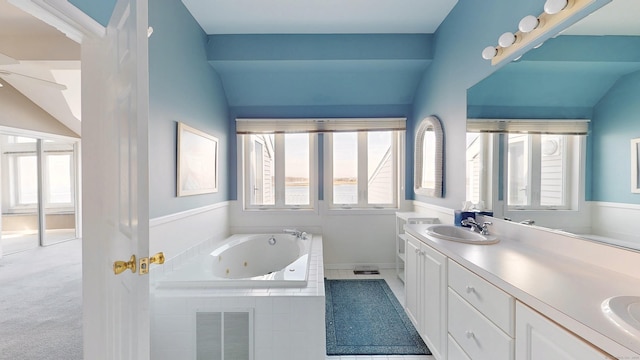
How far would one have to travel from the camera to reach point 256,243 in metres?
2.98

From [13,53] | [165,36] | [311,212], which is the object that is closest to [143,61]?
[165,36]

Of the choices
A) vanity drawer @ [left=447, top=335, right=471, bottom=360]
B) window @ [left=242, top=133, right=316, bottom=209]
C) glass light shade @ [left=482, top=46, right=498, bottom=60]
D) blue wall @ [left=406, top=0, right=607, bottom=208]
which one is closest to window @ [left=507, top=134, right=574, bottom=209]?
blue wall @ [left=406, top=0, right=607, bottom=208]

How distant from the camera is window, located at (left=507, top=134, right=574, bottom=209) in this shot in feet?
4.35

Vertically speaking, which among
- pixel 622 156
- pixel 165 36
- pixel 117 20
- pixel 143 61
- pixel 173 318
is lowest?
pixel 173 318

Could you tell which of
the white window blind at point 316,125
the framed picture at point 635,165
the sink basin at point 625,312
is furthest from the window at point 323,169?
the sink basin at point 625,312

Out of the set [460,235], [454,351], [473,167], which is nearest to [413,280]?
[460,235]

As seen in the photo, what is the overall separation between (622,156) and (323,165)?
2.63 metres

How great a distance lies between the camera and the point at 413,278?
1.94m

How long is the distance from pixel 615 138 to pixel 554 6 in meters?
0.71

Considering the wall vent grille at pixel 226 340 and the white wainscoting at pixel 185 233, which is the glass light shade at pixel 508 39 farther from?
the white wainscoting at pixel 185 233

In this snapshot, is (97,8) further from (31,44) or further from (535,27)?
(31,44)

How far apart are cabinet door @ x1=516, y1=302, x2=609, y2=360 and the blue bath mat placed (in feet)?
3.63

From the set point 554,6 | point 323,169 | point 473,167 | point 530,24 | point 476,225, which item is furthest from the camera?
point 323,169

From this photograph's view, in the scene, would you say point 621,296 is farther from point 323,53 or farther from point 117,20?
point 323,53
